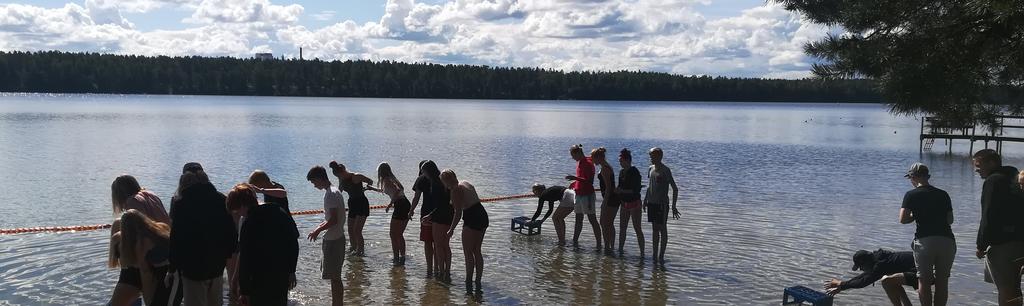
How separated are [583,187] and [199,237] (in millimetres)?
7065

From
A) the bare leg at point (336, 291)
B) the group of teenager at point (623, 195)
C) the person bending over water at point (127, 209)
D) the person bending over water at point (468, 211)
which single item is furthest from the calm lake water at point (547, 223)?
the person bending over water at point (127, 209)

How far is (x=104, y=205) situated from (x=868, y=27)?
60.6ft

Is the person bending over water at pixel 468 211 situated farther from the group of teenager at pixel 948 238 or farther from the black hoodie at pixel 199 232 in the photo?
the group of teenager at pixel 948 238

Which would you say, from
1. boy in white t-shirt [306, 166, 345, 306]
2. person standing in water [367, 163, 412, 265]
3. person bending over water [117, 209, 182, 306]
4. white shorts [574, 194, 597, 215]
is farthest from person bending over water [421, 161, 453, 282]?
person bending over water [117, 209, 182, 306]

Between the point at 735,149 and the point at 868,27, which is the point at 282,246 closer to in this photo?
the point at 868,27

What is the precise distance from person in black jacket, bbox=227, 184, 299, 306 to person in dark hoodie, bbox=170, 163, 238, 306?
0.19m

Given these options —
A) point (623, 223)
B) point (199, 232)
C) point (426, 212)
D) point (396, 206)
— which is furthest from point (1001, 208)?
point (396, 206)

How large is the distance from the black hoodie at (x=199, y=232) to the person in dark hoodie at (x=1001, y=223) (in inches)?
279

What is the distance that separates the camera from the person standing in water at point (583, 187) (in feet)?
41.3

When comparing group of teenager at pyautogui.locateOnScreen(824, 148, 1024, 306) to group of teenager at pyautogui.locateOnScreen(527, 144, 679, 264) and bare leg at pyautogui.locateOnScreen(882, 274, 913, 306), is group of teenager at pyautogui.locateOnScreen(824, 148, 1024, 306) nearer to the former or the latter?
bare leg at pyautogui.locateOnScreen(882, 274, 913, 306)

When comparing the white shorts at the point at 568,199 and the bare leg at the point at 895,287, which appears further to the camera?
the white shorts at the point at 568,199

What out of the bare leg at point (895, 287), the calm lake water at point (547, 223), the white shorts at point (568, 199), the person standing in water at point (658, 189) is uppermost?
the person standing in water at point (658, 189)

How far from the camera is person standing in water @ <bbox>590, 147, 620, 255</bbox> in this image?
12.1 metres

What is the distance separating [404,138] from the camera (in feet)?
183
